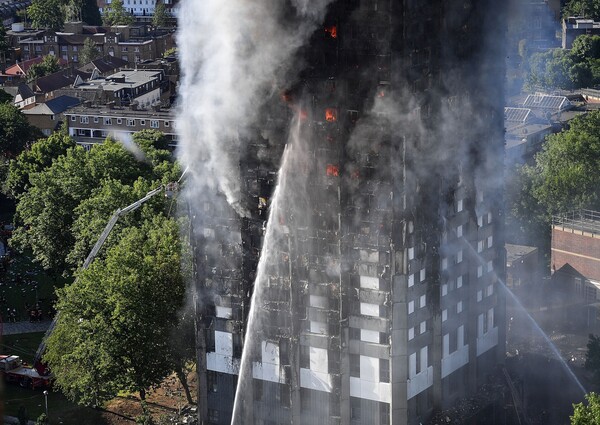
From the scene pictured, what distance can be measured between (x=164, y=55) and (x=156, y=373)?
104974mm

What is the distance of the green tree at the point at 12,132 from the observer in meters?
113

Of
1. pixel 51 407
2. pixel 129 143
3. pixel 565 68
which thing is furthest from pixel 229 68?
pixel 565 68

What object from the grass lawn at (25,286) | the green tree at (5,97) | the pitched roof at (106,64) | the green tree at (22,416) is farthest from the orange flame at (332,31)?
the pitched roof at (106,64)

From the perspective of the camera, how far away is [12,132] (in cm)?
11369

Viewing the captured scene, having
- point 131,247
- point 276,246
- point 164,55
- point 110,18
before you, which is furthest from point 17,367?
point 110,18

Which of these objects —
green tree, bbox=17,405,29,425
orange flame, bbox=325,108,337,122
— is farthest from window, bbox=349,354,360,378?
green tree, bbox=17,405,29,425

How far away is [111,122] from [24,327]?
4010 cm

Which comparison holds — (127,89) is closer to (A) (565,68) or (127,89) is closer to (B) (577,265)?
(A) (565,68)

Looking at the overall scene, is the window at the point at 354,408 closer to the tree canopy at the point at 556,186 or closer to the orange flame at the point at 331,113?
the orange flame at the point at 331,113

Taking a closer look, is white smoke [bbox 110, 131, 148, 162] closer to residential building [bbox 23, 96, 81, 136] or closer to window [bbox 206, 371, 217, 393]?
residential building [bbox 23, 96, 81, 136]

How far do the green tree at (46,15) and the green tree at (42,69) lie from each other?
36.1m

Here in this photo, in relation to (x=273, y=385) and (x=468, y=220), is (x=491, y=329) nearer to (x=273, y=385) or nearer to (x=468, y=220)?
(x=468, y=220)

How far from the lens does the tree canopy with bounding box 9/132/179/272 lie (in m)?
77.7

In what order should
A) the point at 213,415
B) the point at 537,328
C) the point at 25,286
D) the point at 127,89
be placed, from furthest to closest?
1. the point at 127,89
2. the point at 25,286
3. the point at 537,328
4. the point at 213,415
